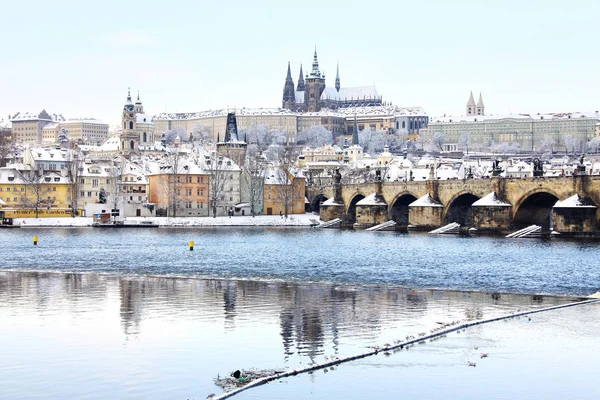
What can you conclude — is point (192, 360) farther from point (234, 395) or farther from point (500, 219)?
point (500, 219)

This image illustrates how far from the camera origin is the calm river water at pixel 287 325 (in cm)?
1938

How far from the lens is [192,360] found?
2134 cm

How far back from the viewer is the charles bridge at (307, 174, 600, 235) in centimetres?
6950

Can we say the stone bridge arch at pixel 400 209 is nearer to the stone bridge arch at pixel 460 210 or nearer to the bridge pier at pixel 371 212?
the bridge pier at pixel 371 212

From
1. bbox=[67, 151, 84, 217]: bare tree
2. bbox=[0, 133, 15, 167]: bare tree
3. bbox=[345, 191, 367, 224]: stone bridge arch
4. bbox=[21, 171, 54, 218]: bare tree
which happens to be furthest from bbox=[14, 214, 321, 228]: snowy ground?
bbox=[0, 133, 15, 167]: bare tree

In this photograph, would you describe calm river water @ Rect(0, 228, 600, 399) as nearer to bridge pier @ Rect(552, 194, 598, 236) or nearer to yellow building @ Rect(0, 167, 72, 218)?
bridge pier @ Rect(552, 194, 598, 236)

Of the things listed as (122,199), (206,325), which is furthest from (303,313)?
(122,199)

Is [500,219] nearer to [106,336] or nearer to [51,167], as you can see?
[106,336]

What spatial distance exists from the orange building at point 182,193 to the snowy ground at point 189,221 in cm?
389

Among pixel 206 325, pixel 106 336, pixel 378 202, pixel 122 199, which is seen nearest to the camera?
pixel 106 336

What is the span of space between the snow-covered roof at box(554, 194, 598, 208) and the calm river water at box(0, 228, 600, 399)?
18156 mm

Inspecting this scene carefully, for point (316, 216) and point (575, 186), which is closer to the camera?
point (575, 186)

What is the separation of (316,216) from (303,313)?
80.3 meters

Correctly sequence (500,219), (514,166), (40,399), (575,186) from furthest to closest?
(514,166) → (500,219) → (575,186) → (40,399)
